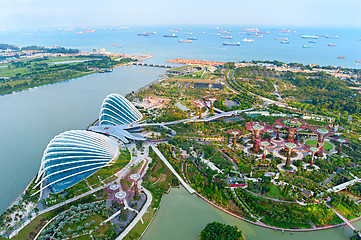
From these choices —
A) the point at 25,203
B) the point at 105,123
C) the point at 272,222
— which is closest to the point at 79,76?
the point at 105,123

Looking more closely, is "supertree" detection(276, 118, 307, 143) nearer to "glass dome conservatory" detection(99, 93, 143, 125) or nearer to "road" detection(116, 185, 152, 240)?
"road" detection(116, 185, 152, 240)

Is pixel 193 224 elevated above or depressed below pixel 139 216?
below

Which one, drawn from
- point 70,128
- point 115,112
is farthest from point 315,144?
point 70,128

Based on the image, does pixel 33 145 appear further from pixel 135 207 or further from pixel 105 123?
pixel 135 207

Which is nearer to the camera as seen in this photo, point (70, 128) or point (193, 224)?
point (193, 224)

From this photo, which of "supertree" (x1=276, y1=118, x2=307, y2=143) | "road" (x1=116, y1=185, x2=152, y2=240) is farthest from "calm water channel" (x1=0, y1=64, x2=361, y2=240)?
"supertree" (x1=276, y1=118, x2=307, y2=143)

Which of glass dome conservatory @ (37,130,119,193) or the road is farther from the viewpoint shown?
glass dome conservatory @ (37,130,119,193)

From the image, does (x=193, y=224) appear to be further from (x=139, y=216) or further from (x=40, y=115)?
(x=40, y=115)
